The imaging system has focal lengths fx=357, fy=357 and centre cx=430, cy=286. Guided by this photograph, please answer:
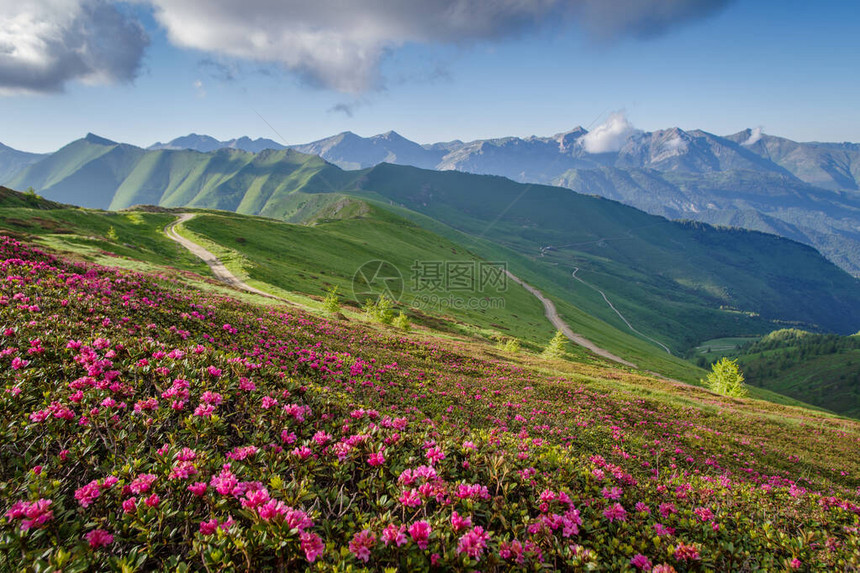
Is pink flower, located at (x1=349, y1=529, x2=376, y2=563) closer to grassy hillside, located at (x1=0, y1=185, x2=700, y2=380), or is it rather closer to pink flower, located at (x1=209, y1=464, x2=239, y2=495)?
pink flower, located at (x1=209, y1=464, x2=239, y2=495)

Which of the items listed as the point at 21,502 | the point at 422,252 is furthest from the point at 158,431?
the point at 422,252

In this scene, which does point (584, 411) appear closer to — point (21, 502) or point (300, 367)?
point (300, 367)

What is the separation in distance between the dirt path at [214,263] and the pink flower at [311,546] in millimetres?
47219

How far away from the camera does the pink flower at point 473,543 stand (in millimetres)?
3629

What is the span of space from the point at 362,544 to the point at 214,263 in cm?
7233

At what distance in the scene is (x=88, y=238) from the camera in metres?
54.1

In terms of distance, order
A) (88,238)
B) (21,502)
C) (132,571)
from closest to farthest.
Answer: (132,571)
(21,502)
(88,238)

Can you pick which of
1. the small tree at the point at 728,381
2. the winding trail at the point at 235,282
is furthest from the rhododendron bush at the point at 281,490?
the small tree at the point at 728,381

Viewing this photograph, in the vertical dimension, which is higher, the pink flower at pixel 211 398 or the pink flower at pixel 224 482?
the pink flower at pixel 211 398

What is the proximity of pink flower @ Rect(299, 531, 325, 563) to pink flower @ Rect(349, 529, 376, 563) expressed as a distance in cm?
30

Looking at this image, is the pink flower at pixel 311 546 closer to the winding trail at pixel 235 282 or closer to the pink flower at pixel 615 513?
the pink flower at pixel 615 513

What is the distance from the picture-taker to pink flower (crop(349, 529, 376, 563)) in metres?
3.51

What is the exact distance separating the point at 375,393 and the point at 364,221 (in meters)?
172

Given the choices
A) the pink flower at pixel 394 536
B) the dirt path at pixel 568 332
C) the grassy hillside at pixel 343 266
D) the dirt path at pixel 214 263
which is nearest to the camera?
the pink flower at pixel 394 536
